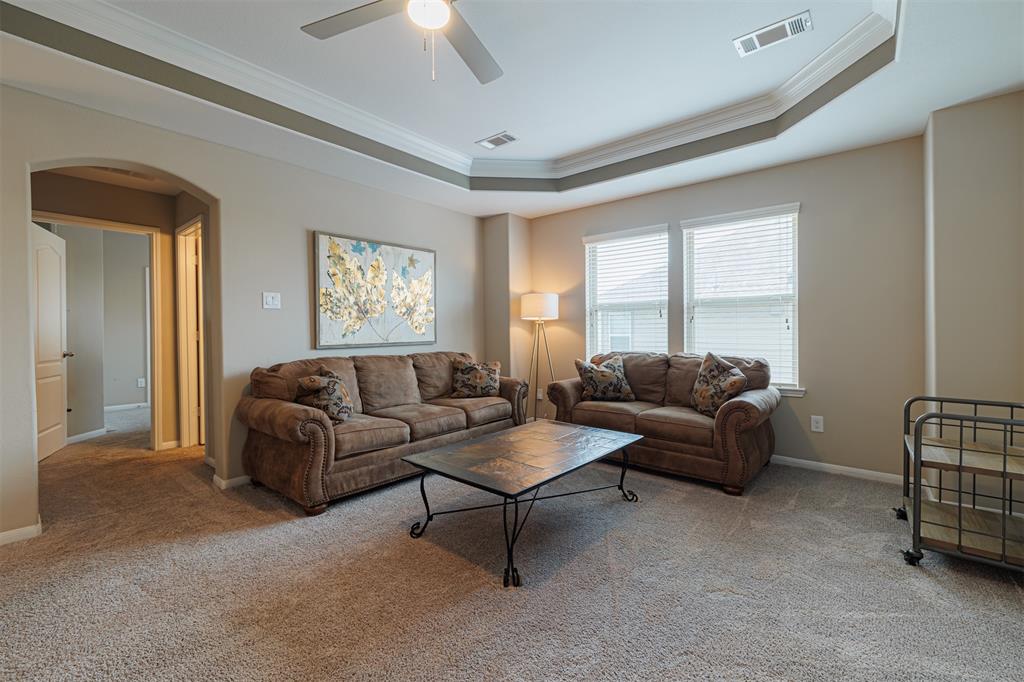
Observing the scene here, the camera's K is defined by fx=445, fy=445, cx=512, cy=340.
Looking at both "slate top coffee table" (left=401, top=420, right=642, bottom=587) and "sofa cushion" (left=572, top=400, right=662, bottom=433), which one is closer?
"slate top coffee table" (left=401, top=420, right=642, bottom=587)

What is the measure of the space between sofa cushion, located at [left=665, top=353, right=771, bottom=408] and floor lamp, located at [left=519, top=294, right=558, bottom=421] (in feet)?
4.67

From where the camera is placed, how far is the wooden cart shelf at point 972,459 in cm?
192

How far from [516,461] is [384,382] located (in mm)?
1907

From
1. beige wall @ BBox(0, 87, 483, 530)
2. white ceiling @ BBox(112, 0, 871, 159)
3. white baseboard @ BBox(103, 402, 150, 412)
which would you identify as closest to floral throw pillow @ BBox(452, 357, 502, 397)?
beige wall @ BBox(0, 87, 483, 530)

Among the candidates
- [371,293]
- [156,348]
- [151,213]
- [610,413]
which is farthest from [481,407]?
[151,213]

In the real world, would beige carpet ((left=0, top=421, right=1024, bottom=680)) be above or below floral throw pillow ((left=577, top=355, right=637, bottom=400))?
below

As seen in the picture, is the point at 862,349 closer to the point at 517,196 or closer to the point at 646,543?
the point at 646,543

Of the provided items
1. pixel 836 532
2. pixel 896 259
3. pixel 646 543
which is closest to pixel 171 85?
pixel 646 543

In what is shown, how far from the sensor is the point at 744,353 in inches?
159

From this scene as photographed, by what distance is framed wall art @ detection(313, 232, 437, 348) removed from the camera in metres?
3.89

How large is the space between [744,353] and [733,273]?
74cm

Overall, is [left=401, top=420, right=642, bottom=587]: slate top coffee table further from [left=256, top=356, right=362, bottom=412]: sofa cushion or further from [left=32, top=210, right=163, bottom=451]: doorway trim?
[left=32, top=210, right=163, bottom=451]: doorway trim

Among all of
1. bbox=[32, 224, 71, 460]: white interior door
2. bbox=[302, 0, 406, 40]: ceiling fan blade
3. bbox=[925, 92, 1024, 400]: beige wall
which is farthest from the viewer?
bbox=[32, 224, 71, 460]: white interior door

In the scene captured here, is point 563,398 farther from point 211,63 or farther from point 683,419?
point 211,63
